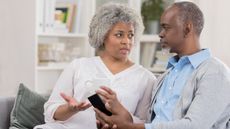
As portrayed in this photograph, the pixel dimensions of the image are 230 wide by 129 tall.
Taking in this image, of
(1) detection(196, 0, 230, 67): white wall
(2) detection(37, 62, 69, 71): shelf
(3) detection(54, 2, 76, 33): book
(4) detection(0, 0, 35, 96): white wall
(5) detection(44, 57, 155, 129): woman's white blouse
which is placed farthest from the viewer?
(3) detection(54, 2, 76, 33): book

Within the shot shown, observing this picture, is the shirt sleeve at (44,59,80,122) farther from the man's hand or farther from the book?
the book

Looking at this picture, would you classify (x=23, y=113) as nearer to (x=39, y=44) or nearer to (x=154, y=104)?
(x=154, y=104)

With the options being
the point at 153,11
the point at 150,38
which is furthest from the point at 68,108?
the point at 153,11

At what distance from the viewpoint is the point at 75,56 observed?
4062 mm

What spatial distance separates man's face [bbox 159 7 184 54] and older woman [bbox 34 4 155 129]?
342mm

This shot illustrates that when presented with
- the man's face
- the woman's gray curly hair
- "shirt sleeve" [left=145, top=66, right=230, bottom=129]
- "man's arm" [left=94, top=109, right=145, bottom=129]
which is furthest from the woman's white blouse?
"shirt sleeve" [left=145, top=66, right=230, bottom=129]

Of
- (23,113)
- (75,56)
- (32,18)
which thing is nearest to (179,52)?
(23,113)

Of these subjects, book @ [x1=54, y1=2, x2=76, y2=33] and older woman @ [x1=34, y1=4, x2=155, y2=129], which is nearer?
older woman @ [x1=34, y1=4, x2=155, y2=129]

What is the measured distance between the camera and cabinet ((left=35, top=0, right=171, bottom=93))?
380cm

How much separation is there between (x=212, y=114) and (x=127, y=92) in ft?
1.93

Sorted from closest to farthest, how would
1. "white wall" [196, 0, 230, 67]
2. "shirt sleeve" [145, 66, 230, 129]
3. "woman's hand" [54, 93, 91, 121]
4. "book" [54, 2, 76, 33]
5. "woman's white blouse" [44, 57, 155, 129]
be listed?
"shirt sleeve" [145, 66, 230, 129] → "woman's hand" [54, 93, 91, 121] → "woman's white blouse" [44, 57, 155, 129] → "white wall" [196, 0, 230, 67] → "book" [54, 2, 76, 33]

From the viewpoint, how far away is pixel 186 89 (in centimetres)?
200

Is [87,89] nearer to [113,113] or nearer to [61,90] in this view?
[61,90]

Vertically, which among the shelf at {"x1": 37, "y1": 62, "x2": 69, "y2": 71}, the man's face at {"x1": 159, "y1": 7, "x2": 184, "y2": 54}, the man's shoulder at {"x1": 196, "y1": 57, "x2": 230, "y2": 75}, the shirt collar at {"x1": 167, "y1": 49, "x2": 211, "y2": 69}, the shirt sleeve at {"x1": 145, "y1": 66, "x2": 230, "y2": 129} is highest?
the man's face at {"x1": 159, "y1": 7, "x2": 184, "y2": 54}
